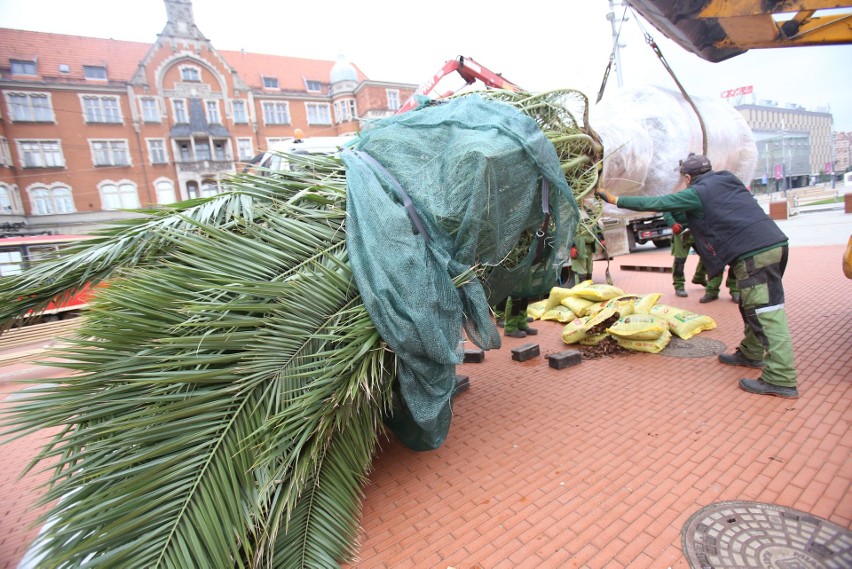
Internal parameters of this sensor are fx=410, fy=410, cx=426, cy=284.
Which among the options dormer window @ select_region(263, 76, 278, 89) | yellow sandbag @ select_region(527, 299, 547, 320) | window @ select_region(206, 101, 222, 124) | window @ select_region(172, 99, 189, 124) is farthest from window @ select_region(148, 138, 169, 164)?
yellow sandbag @ select_region(527, 299, 547, 320)

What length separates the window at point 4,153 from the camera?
2602 centimetres

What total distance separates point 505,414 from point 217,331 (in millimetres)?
2512

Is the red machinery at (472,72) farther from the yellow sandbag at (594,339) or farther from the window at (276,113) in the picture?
the window at (276,113)

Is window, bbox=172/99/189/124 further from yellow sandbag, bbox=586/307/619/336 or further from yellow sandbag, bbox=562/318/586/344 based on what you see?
yellow sandbag, bbox=586/307/619/336

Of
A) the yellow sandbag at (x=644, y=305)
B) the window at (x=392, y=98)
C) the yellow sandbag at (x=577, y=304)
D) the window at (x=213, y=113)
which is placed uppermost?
the window at (x=392, y=98)

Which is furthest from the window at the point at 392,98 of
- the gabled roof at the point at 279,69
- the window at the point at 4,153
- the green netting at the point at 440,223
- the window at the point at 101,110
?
the green netting at the point at 440,223

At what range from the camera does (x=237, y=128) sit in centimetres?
3281

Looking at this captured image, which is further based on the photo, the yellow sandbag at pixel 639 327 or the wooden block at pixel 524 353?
the wooden block at pixel 524 353

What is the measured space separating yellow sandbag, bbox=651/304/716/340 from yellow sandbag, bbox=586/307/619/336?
1.86 ft

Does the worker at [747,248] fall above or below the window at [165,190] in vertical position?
below

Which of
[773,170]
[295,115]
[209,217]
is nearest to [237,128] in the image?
[295,115]

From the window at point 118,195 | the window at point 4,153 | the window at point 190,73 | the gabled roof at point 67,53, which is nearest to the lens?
the window at point 4,153

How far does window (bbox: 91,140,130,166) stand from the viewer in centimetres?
2858

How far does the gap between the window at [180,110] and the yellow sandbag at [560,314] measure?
34368 millimetres
